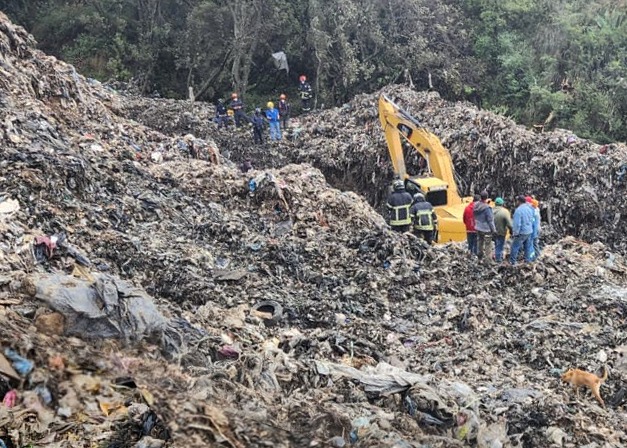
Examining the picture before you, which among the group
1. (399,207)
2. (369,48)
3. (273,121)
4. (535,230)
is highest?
(369,48)

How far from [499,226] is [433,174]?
260cm

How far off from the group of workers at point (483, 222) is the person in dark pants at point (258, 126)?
5.52m

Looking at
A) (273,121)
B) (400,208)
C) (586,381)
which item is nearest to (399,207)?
(400,208)

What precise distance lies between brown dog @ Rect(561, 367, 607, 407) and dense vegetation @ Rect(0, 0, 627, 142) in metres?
10.9

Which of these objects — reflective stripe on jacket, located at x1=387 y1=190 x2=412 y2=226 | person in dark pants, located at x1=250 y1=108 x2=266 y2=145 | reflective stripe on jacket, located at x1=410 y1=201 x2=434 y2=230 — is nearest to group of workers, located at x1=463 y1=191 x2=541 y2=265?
reflective stripe on jacket, located at x1=410 y1=201 x2=434 y2=230

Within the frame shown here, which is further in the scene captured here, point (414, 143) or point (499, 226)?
point (414, 143)

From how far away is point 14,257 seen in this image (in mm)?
5988

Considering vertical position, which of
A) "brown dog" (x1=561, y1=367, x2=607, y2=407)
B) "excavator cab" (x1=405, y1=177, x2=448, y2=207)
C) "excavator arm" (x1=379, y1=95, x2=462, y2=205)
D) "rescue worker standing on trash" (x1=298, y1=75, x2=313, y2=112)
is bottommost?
"brown dog" (x1=561, y1=367, x2=607, y2=407)

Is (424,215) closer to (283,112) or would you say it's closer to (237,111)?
(283,112)

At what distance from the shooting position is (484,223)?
839 centimetres

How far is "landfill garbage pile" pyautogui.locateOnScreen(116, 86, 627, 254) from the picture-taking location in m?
11.1

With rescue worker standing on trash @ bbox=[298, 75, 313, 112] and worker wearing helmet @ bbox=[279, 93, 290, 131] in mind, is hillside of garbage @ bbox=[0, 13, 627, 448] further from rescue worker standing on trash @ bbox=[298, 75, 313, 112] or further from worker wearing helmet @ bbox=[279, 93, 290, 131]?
rescue worker standing on trash @ bbox=[298, 75, 313, 112]

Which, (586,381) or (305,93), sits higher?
(305,93)

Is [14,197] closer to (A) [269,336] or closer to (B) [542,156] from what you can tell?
(A) [269,336]
